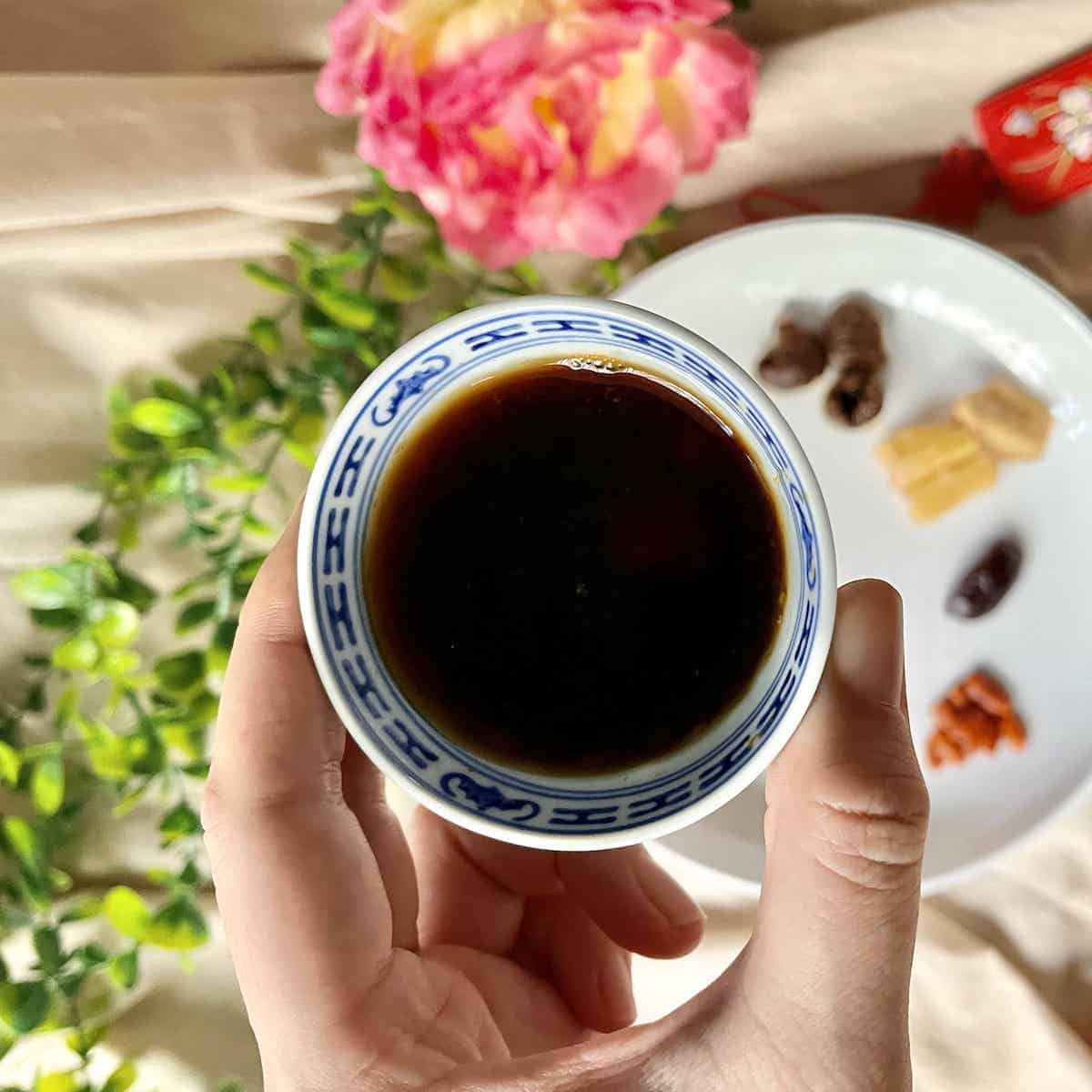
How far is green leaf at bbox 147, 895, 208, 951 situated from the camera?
39.6 inches

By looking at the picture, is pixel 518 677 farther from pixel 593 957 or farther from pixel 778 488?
pixel 593 957

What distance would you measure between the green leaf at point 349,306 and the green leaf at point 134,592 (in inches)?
12.9

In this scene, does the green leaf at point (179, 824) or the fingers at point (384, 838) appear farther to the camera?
the green leaf at point (179, 824)

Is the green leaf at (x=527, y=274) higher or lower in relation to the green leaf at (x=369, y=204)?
lower

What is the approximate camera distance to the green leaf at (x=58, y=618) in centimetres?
98

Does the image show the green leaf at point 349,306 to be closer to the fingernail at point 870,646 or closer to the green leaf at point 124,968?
the fingernail at point 870,646

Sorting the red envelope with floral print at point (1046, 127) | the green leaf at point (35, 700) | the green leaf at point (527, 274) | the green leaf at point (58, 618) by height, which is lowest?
the green leaf at point (35, 700)

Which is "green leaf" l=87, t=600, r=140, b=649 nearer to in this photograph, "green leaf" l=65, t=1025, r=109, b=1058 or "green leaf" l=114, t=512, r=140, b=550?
"green leaf" l=114, t=512, r=140, b=550

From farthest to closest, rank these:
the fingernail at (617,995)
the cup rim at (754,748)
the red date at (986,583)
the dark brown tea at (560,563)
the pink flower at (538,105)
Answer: the red date at (986,583)
the fingernail at (617,995)
the pink flower at (538,105)
the dark brown tea at (560,563)
the cup rim at (754,748)

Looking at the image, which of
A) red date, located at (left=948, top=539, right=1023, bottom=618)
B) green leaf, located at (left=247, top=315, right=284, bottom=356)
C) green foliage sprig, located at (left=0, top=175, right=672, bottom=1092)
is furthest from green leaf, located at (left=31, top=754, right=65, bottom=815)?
red date, located at (left=948, top=539, right=1023, bottom=618)

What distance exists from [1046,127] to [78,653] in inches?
41.9

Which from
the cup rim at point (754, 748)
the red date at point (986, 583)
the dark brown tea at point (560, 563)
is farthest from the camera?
the red date at point (986, 583)

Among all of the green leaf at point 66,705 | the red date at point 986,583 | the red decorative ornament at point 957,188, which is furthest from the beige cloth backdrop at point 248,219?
the red date at point 986,583

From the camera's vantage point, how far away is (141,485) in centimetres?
105
